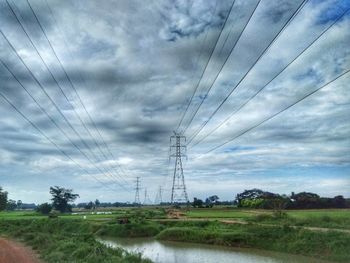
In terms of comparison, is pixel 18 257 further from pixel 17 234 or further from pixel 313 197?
pixel 313 197

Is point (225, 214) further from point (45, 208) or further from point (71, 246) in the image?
point (45, 208)

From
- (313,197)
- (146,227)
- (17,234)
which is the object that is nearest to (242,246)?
(146,227)

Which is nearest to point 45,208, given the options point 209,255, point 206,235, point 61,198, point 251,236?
point 61,198

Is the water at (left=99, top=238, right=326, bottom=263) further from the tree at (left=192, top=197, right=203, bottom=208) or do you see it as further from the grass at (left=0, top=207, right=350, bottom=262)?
the tree at (left=192, top=197, right=203, bottom=208)

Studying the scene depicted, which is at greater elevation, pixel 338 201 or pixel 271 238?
A: pixel 338 201

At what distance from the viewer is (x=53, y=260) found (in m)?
29.2

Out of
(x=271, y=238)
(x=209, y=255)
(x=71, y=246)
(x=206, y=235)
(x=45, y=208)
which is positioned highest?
(x=45, y=208)

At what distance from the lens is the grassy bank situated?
29142 millimetres

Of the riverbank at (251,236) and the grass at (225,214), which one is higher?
the grass at (225,214)

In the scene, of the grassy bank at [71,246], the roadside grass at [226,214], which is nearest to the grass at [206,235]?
the grassy bank at [71,246]

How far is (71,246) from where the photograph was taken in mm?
35531

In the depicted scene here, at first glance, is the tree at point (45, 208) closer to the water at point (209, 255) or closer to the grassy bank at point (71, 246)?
the grassy bank at point (71, 246)

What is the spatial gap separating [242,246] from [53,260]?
2711 centimetres

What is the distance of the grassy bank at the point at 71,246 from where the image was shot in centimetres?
2914
